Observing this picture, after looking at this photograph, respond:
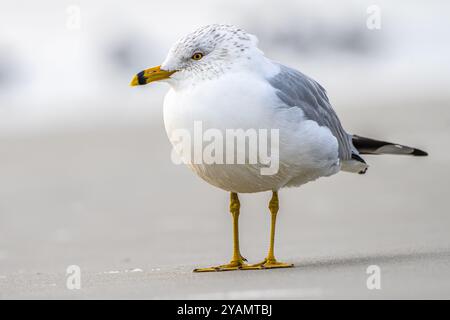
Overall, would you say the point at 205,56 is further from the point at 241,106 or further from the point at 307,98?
the point at 307,98

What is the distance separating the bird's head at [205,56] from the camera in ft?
19.0

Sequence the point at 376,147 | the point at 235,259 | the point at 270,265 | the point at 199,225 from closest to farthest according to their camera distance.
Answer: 1. the point at 270,265
2. the point at 235,259
3. the point at 376,147
4. the point at 199,225

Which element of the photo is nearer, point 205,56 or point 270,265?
point 205,56

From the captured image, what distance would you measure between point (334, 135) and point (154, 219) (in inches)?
101

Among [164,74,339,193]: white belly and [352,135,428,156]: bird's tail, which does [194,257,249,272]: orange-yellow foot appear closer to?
[164,74,339,193]: white belly

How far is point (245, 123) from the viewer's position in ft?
18.1

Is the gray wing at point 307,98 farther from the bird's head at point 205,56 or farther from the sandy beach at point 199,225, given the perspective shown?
the sandy beach at point 199,225

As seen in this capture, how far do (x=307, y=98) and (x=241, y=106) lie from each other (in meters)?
0.71

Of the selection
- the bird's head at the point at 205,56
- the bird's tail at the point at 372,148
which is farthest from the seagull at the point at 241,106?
the bird's tail at the point at 372,148

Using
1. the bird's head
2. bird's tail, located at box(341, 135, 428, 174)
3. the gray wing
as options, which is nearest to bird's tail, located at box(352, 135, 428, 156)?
bird's tail, located at box(341, 135, 428, 174)

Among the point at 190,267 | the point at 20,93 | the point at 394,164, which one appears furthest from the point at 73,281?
the point at 20,93

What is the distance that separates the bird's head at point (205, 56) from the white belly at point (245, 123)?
0.09 meters

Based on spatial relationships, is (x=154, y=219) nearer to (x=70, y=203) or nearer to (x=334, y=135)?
(x=70, y=203)

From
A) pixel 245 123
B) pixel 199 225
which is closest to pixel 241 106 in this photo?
pixel 245 123
